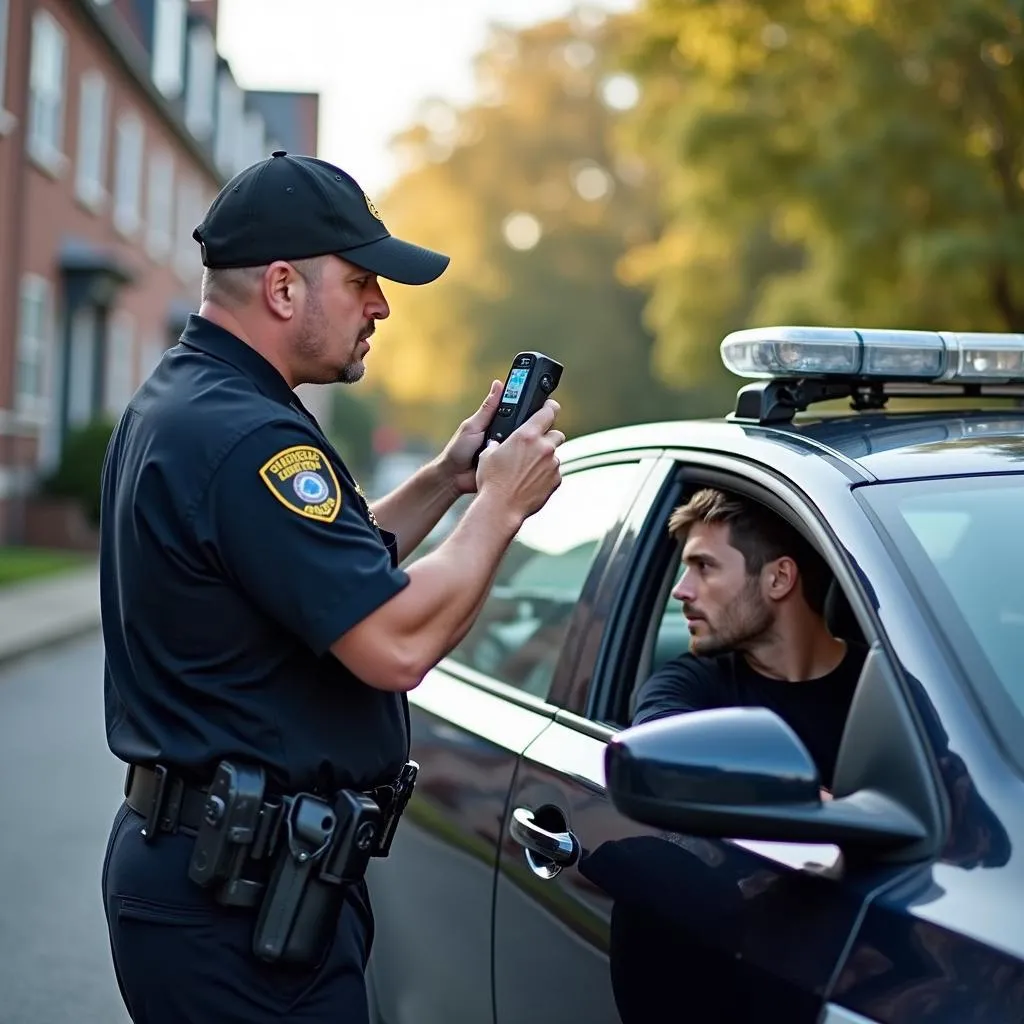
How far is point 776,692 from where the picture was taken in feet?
9.73

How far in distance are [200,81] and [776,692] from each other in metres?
34.9

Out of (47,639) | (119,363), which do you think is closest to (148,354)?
(119,363)

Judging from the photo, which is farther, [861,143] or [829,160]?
[829,160]

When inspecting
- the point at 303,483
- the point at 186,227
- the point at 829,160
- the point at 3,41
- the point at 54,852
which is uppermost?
the point at 3,41

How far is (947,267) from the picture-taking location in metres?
14.4

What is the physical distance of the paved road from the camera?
196 inches

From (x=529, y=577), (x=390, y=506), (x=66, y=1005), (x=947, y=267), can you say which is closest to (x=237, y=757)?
(x=390, y=506)

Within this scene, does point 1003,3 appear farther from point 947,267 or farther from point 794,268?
point 794,268

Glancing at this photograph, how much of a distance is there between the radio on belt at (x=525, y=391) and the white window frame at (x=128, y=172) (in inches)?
1017

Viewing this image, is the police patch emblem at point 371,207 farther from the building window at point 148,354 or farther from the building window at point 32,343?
the building window at point 148,354

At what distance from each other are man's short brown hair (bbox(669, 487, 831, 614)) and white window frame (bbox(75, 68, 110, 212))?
23.0 metres

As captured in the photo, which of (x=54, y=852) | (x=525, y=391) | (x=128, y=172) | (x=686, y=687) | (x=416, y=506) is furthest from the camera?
(x=128, y=172)

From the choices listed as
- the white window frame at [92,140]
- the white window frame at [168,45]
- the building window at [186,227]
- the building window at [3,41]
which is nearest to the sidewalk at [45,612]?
the building window at [3,41]

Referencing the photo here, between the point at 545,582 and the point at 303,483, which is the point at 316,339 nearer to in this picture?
the point at 303,483
